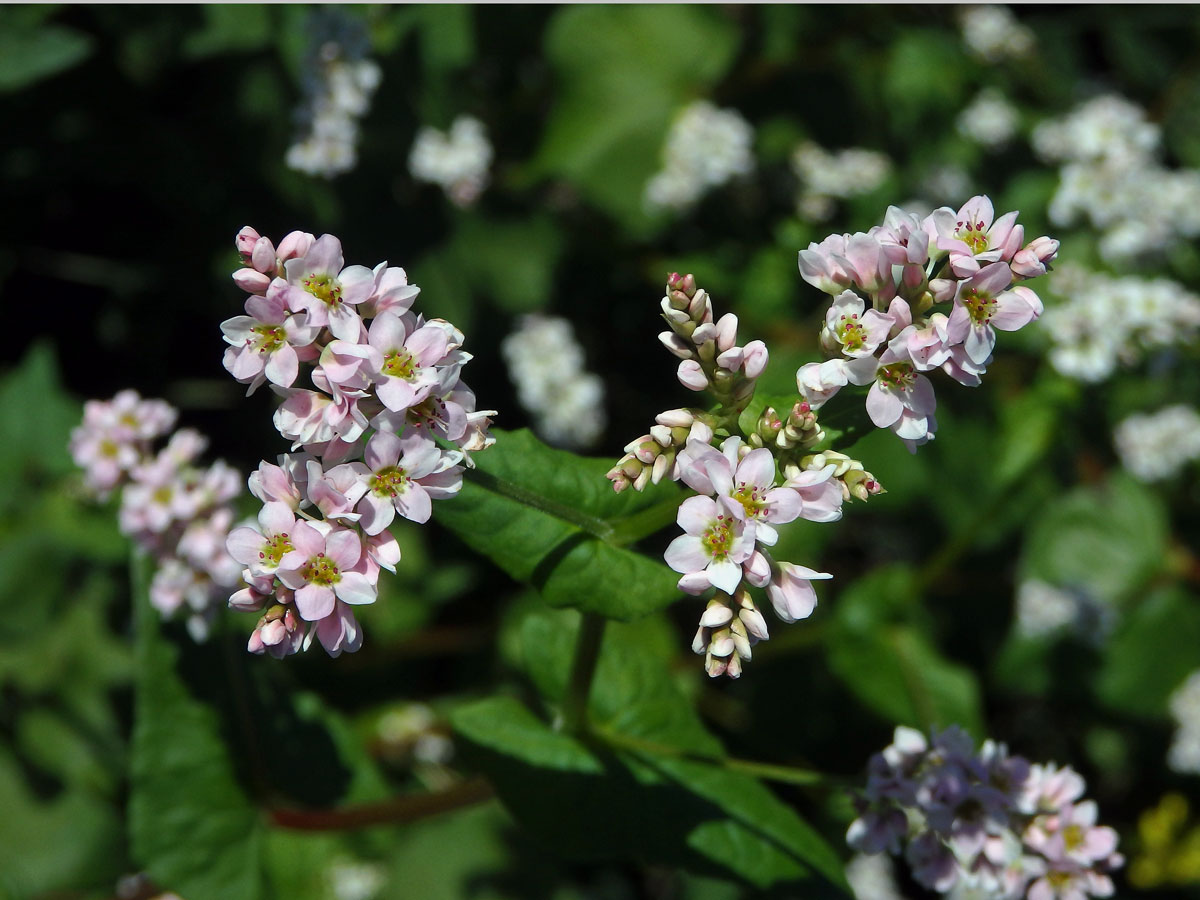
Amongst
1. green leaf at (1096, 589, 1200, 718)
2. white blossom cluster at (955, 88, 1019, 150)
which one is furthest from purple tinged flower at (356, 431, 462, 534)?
white blossom cluster at (955, 88, 1019, 150)

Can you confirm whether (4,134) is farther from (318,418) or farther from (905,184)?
(905,184)

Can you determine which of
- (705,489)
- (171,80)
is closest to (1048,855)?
(705,489)

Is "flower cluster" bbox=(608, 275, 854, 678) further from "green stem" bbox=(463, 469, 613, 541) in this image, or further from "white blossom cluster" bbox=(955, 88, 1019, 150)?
"white blossom cluster" bbox=(955, 88, 1019, 150)

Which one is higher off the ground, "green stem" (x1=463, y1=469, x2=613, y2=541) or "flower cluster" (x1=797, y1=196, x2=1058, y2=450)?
"flower cluster" (x1=797, y1=196, x2=1058, y2=450)

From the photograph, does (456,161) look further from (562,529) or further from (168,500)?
(562,529)

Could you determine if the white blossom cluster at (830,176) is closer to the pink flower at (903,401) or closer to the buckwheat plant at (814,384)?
the buckwheat plant at (814,384)

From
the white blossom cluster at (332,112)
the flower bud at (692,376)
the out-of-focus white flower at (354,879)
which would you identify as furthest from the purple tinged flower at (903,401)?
the out-of-focus white flower at (354,879)

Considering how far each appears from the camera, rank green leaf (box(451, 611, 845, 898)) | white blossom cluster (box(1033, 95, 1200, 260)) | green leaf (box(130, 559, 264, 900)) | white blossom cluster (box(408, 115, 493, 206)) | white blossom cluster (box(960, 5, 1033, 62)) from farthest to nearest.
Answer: white blossom cluster (box(960, 5, 1033, 62)) < white blossom cluster (box(408, 115, 493, 206)) < white blossom cluster (box(1033, 95, 1200, 260)) < green leaf (box(130, 559, 264, 900)) < green leaf (box(451, 611, 845, 898))
